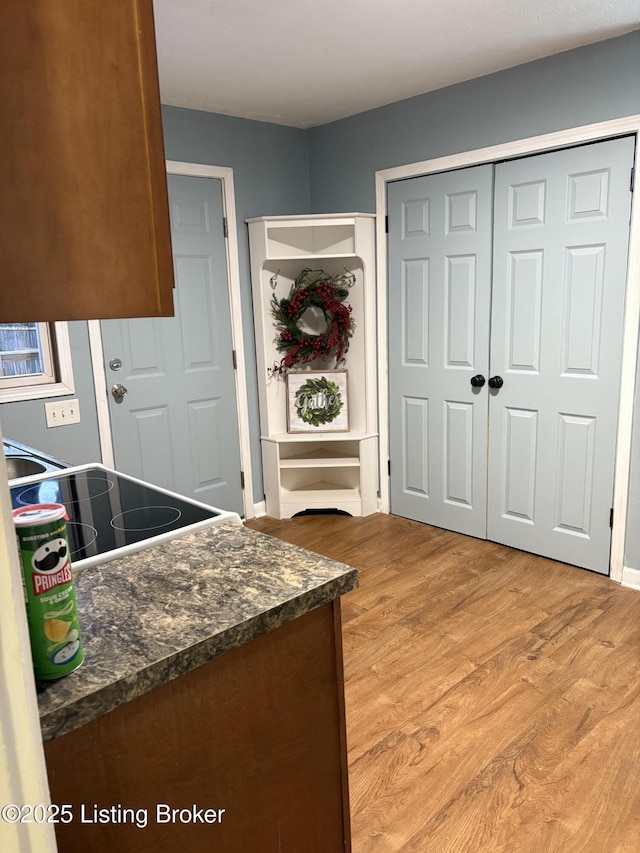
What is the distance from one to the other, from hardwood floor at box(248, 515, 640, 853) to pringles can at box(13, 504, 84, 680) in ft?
4.15

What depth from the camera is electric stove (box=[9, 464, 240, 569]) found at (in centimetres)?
133

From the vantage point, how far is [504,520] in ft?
11.4

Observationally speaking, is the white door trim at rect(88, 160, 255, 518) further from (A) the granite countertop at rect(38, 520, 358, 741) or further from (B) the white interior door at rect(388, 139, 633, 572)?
(A) the granite countertop at rect(38, 520, 358, 741)

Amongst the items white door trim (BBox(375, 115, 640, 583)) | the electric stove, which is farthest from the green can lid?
white door trim (BBox(375, 115, 640, 583))

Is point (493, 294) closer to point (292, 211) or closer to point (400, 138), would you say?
point (400, 138)

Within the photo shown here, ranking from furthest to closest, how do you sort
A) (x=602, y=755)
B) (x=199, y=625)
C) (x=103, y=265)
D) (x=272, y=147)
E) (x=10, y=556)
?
(x=272, y=147) → (x=602, y=755) → (x=199, y=625) → (x=103, y=265) → (x=10, y=556)

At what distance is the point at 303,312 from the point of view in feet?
13.0

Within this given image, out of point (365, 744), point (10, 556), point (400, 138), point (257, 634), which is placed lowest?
point (365, 744)

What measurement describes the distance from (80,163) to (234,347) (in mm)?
3173

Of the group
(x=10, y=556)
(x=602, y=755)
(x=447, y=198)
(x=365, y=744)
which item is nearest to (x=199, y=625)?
(x=10, y=556)

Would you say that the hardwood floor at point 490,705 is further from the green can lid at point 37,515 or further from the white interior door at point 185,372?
the green can lid at point 37,515

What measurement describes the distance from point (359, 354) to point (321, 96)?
4.71 ft

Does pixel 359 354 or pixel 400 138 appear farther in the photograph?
pixel 359 354

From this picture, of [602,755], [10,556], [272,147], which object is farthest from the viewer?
[272,147]
